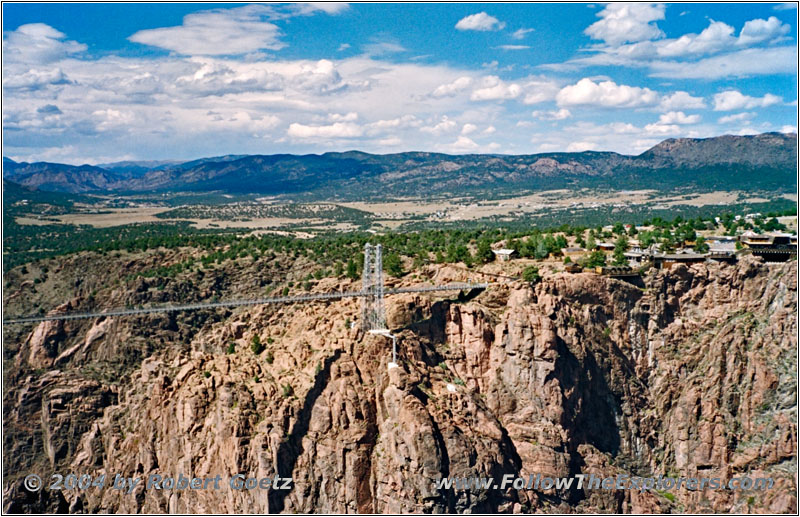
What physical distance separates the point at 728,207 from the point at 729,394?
114197 mm

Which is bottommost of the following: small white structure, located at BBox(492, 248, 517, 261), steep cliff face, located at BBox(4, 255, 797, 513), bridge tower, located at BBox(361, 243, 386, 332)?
steep cliff face, located at BBox(4, 255, 797, 513)

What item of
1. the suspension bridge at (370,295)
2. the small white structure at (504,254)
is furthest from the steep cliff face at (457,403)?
the small white structure at (504,254)

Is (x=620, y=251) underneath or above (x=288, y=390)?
above

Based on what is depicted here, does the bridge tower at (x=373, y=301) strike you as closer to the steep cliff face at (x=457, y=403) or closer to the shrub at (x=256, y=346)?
the steep cliff face at (x=457, y=403)

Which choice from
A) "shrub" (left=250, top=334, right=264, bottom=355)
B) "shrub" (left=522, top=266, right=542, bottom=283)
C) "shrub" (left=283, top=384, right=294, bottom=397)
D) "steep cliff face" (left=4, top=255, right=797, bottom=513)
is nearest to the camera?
"steep cliff face" (left=4, top=255, right=797, bottom=513)

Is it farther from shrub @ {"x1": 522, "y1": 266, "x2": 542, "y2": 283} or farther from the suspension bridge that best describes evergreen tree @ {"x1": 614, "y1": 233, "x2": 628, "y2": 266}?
the suspension bridge

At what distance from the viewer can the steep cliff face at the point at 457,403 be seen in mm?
58031

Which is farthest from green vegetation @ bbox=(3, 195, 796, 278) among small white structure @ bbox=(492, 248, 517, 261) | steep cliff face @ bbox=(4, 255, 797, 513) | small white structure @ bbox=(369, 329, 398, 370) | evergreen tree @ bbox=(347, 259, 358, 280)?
small white structure @ bbox=(369, 329, 398, 370)

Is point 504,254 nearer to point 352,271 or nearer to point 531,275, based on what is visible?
point 531,275

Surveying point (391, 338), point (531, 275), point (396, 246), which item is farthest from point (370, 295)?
point (396, 246)

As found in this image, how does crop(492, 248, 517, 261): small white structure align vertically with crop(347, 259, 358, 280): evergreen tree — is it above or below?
above

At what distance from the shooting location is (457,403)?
61.0 meters

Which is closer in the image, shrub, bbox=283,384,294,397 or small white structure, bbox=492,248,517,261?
shrub, bbox=283,384,294,397

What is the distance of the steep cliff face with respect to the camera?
58031 millimetres
